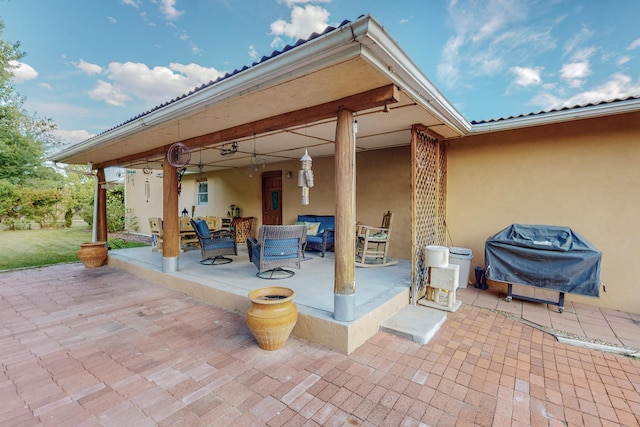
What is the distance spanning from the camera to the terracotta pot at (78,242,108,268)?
6.41 metres

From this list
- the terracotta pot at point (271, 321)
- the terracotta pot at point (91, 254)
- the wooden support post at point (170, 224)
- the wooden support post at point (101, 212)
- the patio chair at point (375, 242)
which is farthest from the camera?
the wooden support post at point (101, 212)

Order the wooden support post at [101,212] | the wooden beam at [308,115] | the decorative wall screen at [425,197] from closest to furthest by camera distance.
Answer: the wooden beam at [308,115] < the decorative wall screen at [425,197] < the wooden support post at [101,212]

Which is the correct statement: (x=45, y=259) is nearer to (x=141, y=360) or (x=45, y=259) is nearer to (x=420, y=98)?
(x=141, y=360)

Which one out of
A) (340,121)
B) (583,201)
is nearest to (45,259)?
(340,121)

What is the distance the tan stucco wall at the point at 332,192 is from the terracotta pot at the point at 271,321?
3872 mm

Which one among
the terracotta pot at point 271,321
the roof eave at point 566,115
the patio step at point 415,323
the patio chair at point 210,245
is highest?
the roof eave at point 566,115

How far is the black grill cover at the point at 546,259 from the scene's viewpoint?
350 cm

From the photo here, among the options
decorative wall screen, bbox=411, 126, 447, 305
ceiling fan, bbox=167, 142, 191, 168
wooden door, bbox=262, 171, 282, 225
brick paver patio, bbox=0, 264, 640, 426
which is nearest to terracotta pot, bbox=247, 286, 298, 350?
brick paver patio, bbox=0, 264, 640, 426

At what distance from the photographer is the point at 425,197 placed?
441 cm

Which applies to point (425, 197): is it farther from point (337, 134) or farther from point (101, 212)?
point (101, 212)

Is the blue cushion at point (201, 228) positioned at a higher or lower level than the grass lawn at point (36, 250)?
higher

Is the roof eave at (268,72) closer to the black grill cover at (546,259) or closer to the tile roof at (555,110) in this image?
the tile roof at (555,110)

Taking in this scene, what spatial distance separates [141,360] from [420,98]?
3.78 meters

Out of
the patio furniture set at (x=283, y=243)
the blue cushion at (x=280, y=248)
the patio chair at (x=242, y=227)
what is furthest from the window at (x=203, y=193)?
the blue cushion at (x=280, y=248)
